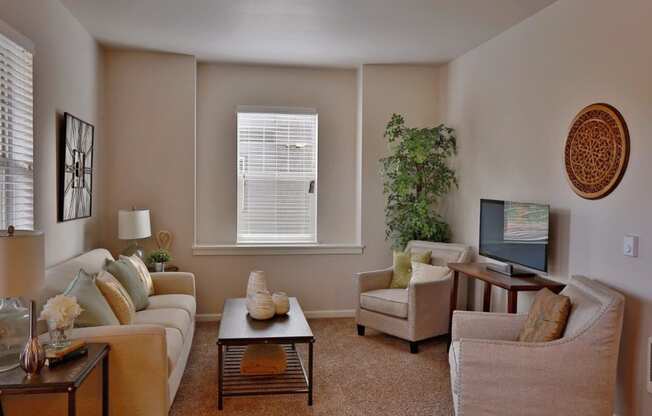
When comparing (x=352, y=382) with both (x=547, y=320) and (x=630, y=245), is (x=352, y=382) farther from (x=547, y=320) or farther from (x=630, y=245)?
(x=630, y=245)

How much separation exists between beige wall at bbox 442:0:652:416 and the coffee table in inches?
65.1

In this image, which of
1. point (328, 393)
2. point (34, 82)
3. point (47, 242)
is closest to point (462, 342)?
point (328, 393)

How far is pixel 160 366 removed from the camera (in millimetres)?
2662

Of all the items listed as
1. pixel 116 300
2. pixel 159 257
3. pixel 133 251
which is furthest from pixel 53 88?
pixel 159 257

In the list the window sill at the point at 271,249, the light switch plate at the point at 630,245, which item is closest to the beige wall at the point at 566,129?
the light switch plate at the point at 630,245

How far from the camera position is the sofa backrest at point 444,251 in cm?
466

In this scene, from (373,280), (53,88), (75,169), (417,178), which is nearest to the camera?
(53,88)

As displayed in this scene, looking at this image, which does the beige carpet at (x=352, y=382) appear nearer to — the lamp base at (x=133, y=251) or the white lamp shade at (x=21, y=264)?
the lamp base at (x=133, y=251)

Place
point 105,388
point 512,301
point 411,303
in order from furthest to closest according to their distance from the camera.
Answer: point 411,303 < point 512,301 < point 105,388

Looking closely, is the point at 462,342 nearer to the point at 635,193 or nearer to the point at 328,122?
the point at 635,193

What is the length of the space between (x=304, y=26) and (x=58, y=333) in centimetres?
287

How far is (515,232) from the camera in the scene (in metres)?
3.79

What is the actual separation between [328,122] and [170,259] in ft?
7.12

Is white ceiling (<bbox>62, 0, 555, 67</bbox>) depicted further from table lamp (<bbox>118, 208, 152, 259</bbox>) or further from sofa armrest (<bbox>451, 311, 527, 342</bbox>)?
sofa armrest (<bbox>451, 311, 527, 342</bbox>)
